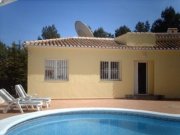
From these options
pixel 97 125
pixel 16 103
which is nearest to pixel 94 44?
pixel 16 103

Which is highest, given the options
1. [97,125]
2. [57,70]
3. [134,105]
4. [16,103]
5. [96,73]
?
[57,70]

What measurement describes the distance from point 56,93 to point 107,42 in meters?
5.49

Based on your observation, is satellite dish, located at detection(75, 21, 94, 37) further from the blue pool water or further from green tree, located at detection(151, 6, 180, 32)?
the blue pool water

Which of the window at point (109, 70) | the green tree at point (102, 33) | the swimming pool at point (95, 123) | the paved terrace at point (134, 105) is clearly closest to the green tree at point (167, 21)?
the green tree at point (102, 33)

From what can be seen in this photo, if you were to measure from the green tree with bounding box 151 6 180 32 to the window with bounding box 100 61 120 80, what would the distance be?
19.8 metres

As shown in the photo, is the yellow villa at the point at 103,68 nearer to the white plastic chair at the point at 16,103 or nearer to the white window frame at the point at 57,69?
the white window frame at the point at 57,69

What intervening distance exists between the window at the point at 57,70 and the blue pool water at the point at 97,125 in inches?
276

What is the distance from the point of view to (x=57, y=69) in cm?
2172

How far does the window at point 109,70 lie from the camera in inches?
885

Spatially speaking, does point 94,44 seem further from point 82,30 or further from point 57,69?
point 82,30

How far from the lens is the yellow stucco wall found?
21.0m

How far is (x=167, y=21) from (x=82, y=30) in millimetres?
15115

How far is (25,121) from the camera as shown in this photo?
12328mm

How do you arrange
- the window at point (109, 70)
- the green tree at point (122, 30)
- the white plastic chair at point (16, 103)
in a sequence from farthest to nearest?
the green tree at point (122, 30) → the window at point (109, 70) → the white plastic chair at point (16, 103)
